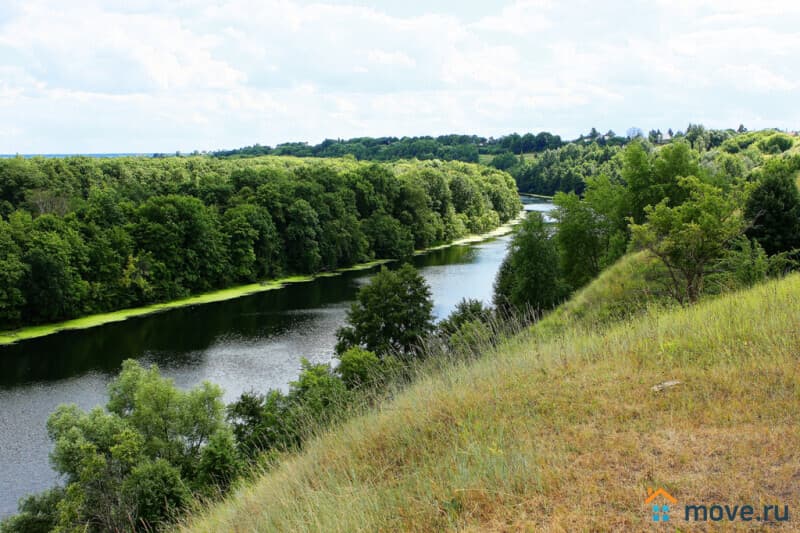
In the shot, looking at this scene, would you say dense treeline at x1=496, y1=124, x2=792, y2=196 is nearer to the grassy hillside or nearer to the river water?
the river water

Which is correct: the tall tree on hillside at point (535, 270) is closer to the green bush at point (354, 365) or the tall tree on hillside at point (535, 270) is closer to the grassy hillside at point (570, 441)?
the green bush at point (354, 365)

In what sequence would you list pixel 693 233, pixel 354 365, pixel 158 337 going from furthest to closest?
pixel 158 337 < pixel 354 365 < pixel 693 233

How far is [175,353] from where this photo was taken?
3719 cm

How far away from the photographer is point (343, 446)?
751 centimetres

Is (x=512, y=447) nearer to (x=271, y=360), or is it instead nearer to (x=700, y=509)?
(x=700, y=509)

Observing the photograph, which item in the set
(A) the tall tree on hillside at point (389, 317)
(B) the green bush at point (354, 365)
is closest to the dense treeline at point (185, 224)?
(A) the tall tree on hillside at point (389, 317)

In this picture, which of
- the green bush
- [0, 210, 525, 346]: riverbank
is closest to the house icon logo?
the green bush

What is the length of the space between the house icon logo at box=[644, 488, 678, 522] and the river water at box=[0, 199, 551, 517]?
22.0 meters

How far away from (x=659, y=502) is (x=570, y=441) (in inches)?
51.3

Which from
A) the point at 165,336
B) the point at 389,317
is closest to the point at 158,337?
the point at 165,336

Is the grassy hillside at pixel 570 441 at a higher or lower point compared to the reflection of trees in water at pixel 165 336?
higher

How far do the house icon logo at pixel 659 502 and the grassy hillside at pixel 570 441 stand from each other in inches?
2.7

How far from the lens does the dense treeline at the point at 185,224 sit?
46.7m

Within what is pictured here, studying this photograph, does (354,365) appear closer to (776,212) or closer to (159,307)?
(776,212)
